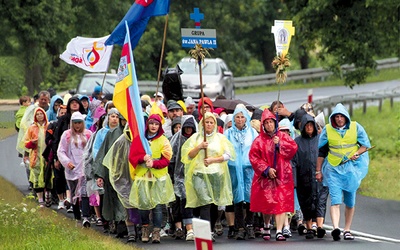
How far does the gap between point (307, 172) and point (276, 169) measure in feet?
2.68

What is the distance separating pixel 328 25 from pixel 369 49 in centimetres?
137

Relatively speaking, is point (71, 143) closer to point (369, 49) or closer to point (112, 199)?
point (112, 199)

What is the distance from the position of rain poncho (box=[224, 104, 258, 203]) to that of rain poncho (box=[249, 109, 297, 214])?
519 millimetres

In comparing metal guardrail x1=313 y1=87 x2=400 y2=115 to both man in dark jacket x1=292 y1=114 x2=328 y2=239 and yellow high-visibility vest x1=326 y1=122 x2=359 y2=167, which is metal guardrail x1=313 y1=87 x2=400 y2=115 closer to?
man in dark jacket x1=292 y1=114 x2=328 y2=239

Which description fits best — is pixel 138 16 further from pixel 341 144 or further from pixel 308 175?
pixel 341 144

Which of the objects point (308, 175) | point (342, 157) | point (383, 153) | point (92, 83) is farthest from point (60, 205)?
point (383, 153)

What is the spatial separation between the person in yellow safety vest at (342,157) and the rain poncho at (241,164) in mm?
938

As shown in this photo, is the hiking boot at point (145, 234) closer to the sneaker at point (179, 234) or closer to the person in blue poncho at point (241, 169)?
the sneaker at point (179, 234)

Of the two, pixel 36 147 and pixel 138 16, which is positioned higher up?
pixel 138 16

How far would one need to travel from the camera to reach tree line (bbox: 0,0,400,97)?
1293 inches

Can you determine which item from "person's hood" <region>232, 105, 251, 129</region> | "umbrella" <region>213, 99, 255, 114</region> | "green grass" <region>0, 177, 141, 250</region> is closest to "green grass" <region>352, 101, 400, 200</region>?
"umbrella" <region>213, 99, 255, 114</region>

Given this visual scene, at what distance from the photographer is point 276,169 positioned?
55.4 feet

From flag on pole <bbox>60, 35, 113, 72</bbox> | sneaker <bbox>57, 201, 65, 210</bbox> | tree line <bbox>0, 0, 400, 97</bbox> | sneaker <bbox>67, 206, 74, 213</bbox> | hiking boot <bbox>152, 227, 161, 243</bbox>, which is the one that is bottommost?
hiking boot <bbox>152, 227, 161, 243</bbox>

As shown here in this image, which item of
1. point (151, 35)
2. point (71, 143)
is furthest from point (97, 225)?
point (151, 35)
